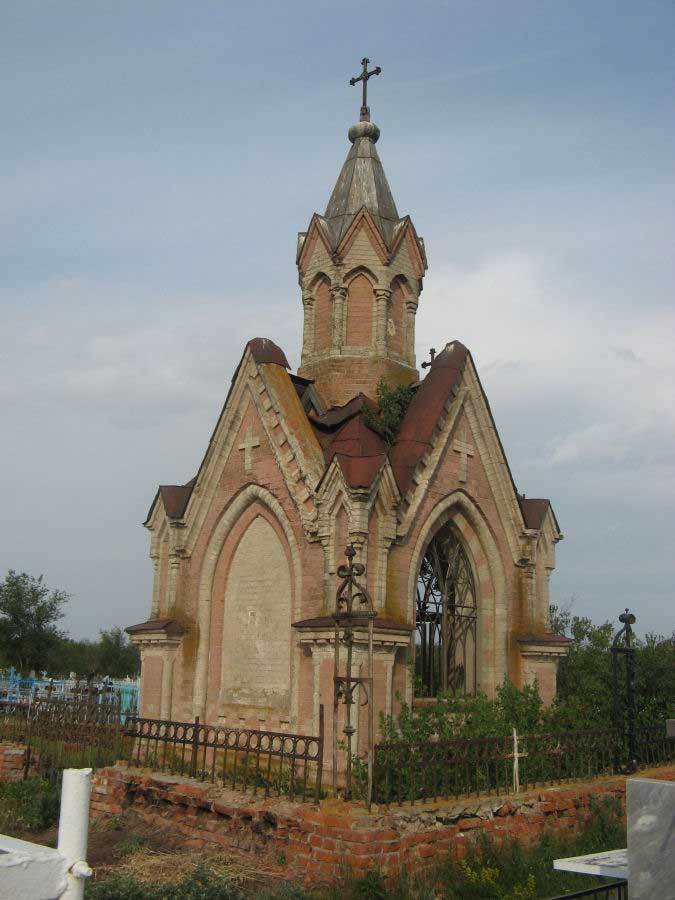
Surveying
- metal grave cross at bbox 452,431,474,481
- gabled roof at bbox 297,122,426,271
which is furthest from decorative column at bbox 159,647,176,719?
gabled roof at bbox 297,122,426,271

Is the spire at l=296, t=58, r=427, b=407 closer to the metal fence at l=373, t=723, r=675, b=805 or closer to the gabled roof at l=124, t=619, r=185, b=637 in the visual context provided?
the gabled roof at l=124, t=619, r=185, b=637

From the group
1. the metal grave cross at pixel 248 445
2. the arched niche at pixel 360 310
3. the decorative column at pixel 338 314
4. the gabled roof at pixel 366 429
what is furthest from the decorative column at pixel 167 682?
the arched niche at pixel 360 310

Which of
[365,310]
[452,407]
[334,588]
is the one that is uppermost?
[365,310]

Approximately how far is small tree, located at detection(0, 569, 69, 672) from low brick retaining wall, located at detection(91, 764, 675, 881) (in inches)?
1304

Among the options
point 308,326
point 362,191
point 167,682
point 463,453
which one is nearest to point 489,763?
point 463,453

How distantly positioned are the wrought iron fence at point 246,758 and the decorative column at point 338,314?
7164mm

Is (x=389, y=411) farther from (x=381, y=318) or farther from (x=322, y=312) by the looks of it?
(x=322, y=312)

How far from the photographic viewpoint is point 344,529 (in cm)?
1304

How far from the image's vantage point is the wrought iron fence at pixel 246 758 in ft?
35.0

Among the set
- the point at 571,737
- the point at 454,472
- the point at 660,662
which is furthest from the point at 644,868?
the point at 660,662

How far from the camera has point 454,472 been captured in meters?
15.0

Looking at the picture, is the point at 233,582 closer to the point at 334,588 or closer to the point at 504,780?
the point at 334,588

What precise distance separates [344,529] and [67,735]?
615 centimetres

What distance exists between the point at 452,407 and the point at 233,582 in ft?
15.7
